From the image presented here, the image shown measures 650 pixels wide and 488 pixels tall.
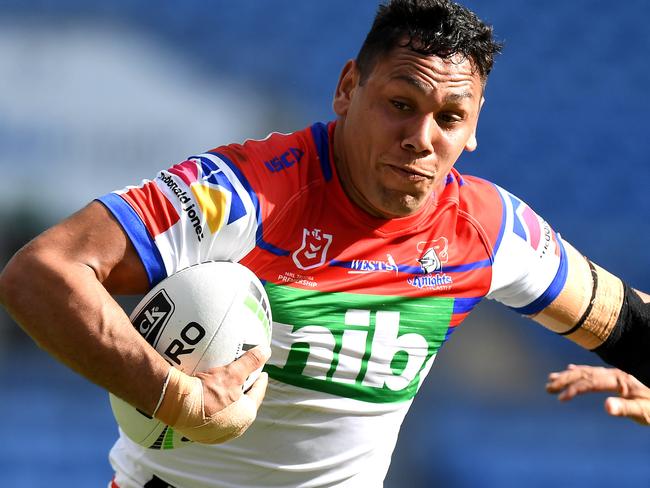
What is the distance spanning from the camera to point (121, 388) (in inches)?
78.9

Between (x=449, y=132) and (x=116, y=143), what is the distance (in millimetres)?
2557

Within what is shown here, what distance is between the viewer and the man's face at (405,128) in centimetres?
242

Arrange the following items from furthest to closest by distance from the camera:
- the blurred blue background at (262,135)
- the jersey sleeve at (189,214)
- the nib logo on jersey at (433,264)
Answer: the blurred blue background at (262,135)
the nib logo on jersey at (433,264)
the jersey sleeve at (189,214)

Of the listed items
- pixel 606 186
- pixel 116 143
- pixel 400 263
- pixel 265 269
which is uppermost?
pixel 606 186

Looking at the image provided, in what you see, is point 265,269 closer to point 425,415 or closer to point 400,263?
point 400,263

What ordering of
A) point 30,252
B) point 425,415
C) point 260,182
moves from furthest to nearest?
point 425,415 → point 260,182 → point 30,252

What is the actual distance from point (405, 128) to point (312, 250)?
0.40 m

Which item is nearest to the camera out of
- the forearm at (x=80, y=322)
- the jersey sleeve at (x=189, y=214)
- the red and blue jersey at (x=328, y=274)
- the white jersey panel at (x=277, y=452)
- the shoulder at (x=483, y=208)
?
the forearm at (x=80, y=322)

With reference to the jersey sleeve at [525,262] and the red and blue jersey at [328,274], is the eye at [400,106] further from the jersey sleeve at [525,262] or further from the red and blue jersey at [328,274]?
the jersey sleeve at [525,262]

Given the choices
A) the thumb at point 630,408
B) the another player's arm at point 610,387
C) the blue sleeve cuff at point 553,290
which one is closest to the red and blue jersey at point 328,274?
the blue sleeve cuff at point 553,290

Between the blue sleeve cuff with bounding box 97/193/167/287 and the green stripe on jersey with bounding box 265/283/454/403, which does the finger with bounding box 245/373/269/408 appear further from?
the blue sleeve cuff with bounding box 97/193/167/287

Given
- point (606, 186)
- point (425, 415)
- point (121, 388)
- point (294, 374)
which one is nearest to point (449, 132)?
point (294, 374)

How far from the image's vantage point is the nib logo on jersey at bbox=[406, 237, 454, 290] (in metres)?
2.64

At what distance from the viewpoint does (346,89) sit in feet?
8.80
